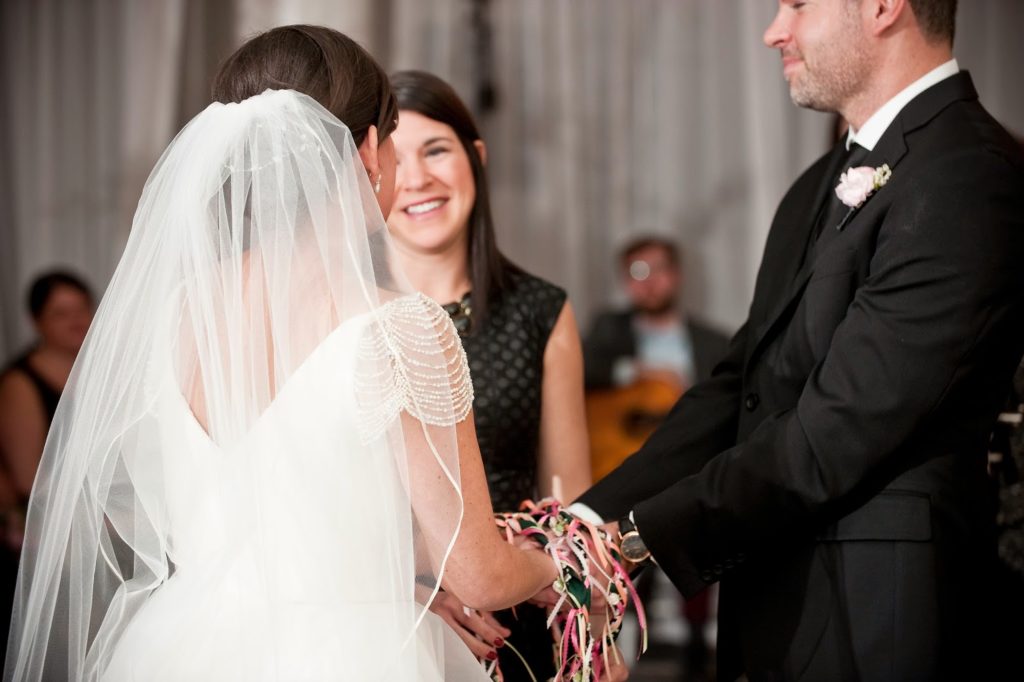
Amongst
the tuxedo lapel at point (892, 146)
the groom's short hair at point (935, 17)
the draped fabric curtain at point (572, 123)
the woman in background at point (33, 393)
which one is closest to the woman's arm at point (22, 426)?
the woman in background at point (33, 393)

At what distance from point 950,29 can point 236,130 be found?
152cm

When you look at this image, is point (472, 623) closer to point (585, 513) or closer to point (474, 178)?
point (585, 513)

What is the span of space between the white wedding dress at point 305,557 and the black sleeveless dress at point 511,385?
0.92 metres

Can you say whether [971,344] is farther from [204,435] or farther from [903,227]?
[204,435]

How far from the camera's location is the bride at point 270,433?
1919 mm

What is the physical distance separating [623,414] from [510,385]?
2929 mm

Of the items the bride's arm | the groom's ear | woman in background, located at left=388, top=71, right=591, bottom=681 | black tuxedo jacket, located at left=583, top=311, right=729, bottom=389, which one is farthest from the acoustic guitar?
the bride's arm

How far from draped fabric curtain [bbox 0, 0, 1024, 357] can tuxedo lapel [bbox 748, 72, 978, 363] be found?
11.9 ft

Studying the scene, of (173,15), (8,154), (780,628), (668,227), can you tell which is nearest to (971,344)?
(780,628)

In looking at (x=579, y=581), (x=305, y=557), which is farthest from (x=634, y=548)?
(x=305, y=557)

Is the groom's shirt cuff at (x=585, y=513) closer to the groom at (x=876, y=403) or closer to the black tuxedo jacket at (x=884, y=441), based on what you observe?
the groom at (x=876, y=403)

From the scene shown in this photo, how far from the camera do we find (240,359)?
1.95 meters

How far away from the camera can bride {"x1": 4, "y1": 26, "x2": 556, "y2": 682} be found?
1.92 meters

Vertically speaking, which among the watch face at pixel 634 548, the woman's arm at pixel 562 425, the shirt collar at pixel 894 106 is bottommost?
the watch face at pixel 634 548
